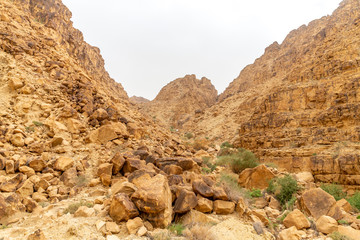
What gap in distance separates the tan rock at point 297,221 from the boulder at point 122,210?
11.7 ft

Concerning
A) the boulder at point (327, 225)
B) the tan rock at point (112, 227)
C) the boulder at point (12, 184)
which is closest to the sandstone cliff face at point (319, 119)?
the boulder at point (327, 225)

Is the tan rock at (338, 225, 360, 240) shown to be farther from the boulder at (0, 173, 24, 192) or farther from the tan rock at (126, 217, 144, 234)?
the boulder at (0, 173, 24, 192)

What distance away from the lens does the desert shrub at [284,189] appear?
737 centimetres

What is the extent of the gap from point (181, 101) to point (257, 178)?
43.0 metres

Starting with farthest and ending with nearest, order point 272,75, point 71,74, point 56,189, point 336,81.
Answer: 1. point 272,75
2. point 336,81
3. point 71,74
4. point 56,189

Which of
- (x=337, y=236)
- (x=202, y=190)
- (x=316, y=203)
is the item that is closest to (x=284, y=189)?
(x=316, y=203)

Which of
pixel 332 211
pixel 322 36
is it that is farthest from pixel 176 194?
pixel 322 36

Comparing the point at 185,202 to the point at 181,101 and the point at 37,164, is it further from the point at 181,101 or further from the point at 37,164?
the point at 181,101

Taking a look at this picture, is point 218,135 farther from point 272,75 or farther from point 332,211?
point 332,211

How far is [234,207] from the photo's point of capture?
17.5 ft

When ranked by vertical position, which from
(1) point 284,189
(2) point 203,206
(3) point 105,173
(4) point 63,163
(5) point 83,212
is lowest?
(1) point 284,189

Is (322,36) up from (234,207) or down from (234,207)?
up

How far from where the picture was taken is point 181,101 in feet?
168

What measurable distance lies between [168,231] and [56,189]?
3428mm
